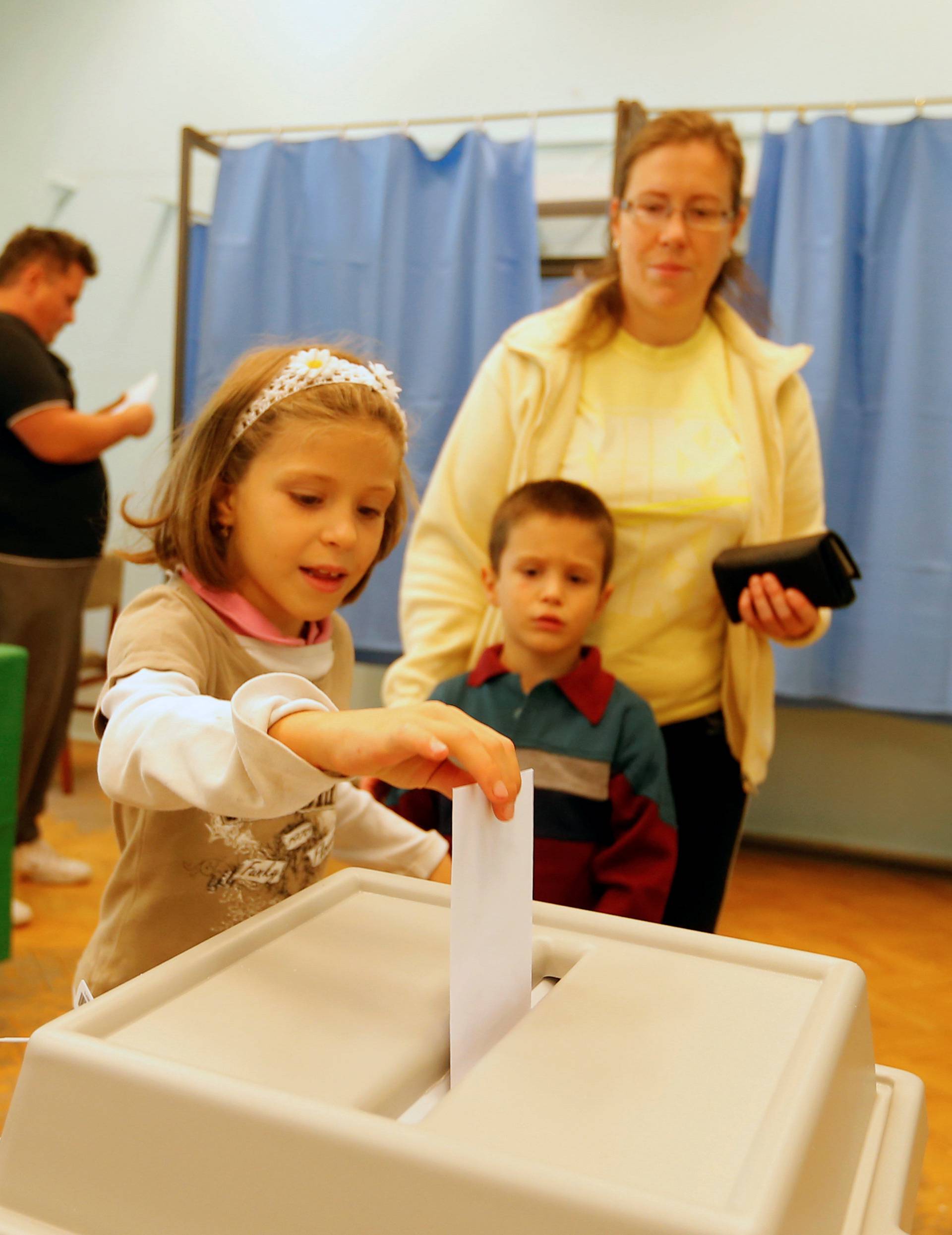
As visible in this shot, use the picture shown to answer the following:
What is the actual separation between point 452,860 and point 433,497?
104cm

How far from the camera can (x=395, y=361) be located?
116 inches

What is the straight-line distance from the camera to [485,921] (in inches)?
22.8

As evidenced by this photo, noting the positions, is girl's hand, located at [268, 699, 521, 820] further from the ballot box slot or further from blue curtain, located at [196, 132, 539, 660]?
blue curtain, located at [196, 132, 539, 660]

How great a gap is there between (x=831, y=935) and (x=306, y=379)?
2.16 metres

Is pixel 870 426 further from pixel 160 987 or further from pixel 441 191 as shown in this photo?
pixel 160 987

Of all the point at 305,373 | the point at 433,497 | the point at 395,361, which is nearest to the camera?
the point at 305,373

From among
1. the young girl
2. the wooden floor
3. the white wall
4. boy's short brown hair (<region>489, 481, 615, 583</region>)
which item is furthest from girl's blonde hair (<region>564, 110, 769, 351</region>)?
the white wall

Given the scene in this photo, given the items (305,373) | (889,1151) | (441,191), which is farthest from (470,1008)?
(441,191)

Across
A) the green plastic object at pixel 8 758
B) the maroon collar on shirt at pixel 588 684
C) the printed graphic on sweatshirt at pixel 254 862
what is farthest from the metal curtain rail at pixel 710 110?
the printed graphic on sweatshirt at pixel 254 862

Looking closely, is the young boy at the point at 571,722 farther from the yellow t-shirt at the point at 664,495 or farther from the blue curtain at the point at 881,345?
the blue curtain at the point at 881,345

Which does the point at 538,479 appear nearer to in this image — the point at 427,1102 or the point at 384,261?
the point at 427,1102

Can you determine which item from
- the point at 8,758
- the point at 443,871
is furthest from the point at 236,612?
the point at 8,758

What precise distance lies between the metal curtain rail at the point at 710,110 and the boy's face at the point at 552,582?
1.22m

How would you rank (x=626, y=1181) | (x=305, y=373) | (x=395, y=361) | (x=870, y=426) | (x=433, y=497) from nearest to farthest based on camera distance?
(x=626, y=1181), (x=305, y=373), (x=433, y=497), (x=870, y=426), (x=395, y=361)
